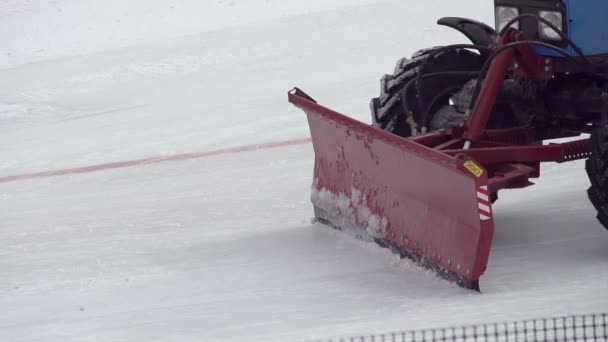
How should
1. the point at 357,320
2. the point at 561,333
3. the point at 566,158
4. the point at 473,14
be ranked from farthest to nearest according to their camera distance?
the point at 473,14, the point at 566,158, the point at 357,320, the point at 561,333

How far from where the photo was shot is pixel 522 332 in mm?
4406

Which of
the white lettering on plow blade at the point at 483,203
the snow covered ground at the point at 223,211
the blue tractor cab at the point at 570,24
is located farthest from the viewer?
the blue tractor cab at the point at 570,24

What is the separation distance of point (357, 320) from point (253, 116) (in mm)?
6220

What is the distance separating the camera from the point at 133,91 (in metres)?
13.4

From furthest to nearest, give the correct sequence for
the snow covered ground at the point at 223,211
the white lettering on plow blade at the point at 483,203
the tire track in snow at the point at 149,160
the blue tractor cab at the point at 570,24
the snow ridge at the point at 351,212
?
the tire track in snow at the point at 149,160 < the snow ridge at the point at 351,212 < the blue tractor cab at the point at 570,24 < the snow covered ground at the point at 223,211 < the white lettering on plow blade at the point at 483,203

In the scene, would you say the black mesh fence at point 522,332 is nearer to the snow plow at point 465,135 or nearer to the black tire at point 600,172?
the snow plow at point 465,135

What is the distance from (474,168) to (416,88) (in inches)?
60.3

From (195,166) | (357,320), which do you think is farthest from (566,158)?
(195,166)

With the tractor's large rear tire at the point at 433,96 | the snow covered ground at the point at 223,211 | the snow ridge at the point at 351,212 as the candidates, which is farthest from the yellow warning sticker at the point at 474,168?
the tractor's large rear tire at the point at 433,96

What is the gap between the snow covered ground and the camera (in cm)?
512

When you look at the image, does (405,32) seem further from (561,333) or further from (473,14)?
(561,333)

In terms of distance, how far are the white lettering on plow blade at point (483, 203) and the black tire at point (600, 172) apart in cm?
51

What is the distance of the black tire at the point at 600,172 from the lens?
5148 mm

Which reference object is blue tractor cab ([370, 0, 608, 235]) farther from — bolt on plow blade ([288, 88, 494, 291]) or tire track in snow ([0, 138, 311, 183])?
tire track in snow ([0, 138, 311, 183])
